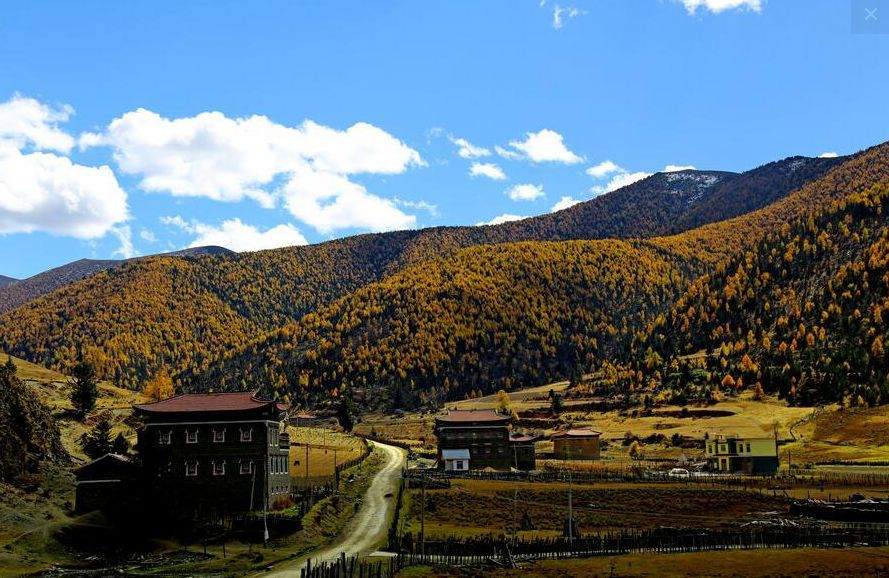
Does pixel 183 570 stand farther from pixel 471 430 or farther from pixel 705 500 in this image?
pixel 471 430

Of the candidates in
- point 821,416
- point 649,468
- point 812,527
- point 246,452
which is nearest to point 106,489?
point 246,452

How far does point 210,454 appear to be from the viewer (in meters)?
83.2

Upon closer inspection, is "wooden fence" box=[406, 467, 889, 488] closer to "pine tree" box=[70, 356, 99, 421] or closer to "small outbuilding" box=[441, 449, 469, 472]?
"small outbuilding" box=[441, 449, 469, 472]

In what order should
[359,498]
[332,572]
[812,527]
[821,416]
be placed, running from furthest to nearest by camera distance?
1. [821,416]
2. [359,498]
3. [812,527]
4. [332,572]

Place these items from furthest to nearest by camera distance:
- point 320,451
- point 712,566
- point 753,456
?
point 320,451 < point 753,456 < point 712,566

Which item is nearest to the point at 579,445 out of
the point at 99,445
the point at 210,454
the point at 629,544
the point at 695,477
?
the point at 695,477

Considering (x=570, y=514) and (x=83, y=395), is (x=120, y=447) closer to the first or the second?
(x=83, y=395)

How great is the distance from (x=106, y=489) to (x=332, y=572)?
3279 cm

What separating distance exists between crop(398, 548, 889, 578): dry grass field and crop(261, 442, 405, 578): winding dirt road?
26.1 feet

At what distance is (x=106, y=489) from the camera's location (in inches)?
3012

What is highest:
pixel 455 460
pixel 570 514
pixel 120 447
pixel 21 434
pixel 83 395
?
pixel 83 395

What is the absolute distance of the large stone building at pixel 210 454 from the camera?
8212cm

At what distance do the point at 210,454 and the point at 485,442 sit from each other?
62.6 m

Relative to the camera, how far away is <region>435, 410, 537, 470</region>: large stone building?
136375mm
